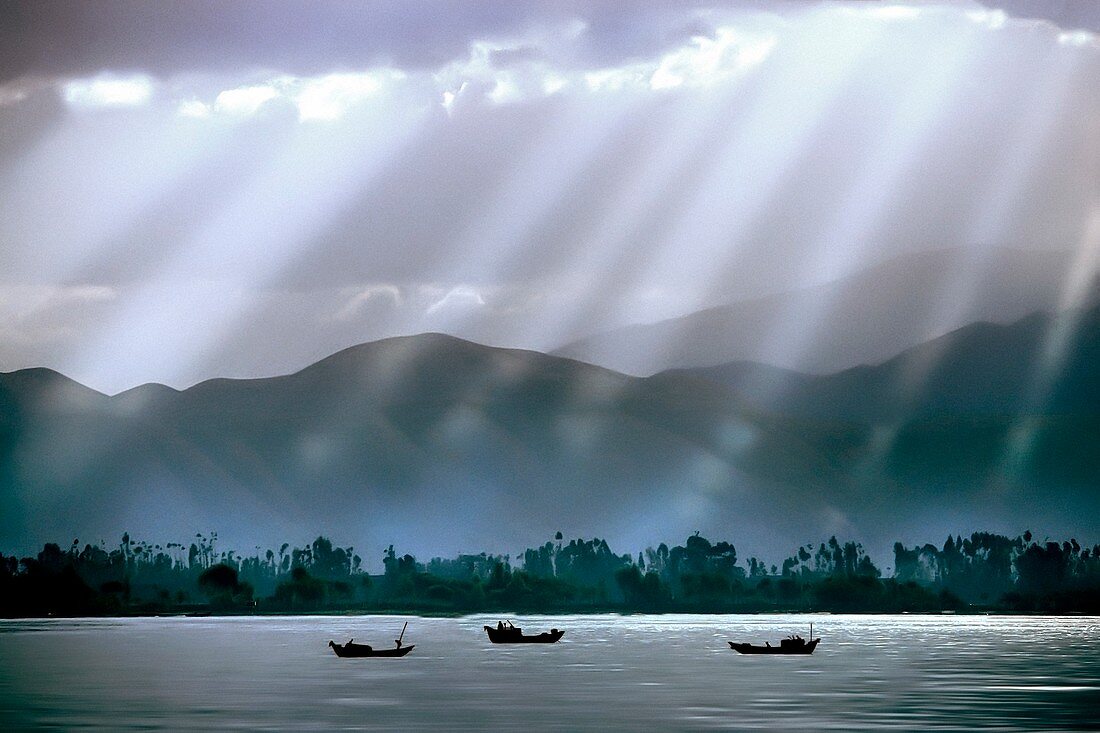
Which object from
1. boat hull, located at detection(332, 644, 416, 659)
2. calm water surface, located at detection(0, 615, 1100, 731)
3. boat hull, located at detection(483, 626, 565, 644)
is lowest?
calm water surface, located at detection(0, 615, 1100, 731)

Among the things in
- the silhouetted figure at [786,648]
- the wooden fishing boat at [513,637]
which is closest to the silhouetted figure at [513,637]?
the wooden fishing boat at [513,637]

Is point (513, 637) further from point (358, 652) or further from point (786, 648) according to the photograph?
point (786, 648)

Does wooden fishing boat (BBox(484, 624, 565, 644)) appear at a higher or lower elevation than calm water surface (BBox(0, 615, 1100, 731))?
higher

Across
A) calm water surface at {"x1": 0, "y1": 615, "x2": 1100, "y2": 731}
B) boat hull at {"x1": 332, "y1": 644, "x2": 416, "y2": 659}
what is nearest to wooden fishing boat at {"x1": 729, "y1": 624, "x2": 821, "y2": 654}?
calm water surface at {"x1": 0, "y1": 615, "x2": 1100, "y2": 731}

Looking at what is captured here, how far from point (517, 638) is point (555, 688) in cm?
6632

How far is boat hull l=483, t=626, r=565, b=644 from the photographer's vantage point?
159500mm

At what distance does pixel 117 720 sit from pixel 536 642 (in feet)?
308

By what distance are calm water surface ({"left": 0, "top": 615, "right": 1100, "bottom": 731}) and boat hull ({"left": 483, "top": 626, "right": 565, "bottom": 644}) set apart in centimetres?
454

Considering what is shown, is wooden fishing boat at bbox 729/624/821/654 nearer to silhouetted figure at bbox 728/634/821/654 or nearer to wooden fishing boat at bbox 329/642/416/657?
silhouetted figure at bbox 728/634/821/654

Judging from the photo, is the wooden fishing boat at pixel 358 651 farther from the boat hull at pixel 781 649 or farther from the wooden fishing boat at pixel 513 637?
the boat hull at pixel 781 649

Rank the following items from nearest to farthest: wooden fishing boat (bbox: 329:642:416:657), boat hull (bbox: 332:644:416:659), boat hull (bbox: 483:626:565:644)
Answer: wooden fishing boat (bbox: 329:642:416:657)
boat hull (bbox: 332:644:416:659)
boat hull (bbox: 483:626:565:644)

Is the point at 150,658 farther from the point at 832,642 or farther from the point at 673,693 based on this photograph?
the point at 832,642

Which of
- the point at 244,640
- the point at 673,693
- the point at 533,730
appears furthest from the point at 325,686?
the point at 244,640

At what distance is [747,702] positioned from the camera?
274 feet
